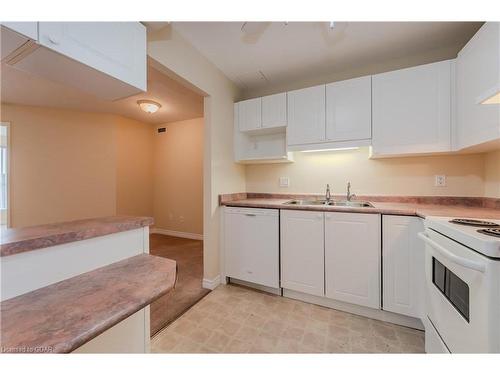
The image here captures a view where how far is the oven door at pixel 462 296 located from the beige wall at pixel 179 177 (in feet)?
11.5

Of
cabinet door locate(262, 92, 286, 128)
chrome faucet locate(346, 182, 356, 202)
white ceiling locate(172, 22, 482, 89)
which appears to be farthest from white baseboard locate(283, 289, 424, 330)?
white ceiling locate(172, 22, 482, 89)

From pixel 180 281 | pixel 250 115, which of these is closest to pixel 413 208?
pixel 250 115

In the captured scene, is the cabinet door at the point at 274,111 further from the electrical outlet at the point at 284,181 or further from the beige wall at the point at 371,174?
the electrical outlet at the point at 284,181

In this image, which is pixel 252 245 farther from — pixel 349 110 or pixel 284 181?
pixel 349 110

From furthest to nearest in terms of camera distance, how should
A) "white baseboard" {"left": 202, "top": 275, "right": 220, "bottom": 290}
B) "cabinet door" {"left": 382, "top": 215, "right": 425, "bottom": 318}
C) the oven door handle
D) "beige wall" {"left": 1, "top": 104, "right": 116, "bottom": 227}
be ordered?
"beige wall" {"left": 1, "top": 104, "right": 116, "bottom": 227} < "white baseboard" {"left": 202, "top": 275, "right": 220, "bottom": 290} < "cabinet door" {"left": 382, "top": 215, "right": 425, "bottom": 318} < the oven door handle

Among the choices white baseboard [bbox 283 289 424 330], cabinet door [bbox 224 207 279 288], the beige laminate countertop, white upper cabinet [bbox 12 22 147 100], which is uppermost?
white upper cabinet [bbox 12 22 147 100]

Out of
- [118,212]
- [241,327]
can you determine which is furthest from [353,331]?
[118,212]

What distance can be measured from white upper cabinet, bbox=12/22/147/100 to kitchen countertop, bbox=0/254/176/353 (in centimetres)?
96

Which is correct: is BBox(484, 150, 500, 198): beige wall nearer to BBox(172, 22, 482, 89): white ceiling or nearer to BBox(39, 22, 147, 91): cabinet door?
BBox(172, 22, 482, 89): white ceiling

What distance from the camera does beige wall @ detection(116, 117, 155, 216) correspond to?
157 inches

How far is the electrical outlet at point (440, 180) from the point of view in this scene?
6.25ft

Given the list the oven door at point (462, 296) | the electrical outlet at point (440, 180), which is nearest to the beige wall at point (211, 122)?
the oven door at point (462, 296)

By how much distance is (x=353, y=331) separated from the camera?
5.06 ft

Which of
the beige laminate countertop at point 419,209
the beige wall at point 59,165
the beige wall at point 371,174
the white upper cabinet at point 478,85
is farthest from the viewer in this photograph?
the beige wall at point 59,165
